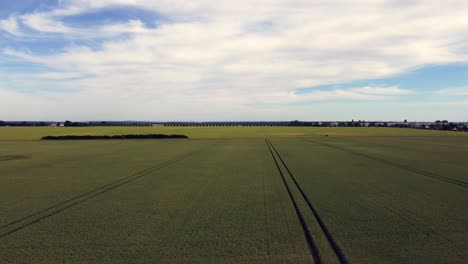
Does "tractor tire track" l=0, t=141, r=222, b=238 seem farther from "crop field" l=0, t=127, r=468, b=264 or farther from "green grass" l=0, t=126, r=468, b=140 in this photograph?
"green grass" l=0, t=126, r=468, b=140

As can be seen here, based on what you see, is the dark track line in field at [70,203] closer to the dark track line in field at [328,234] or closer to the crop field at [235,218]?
the crop field at [235,218]

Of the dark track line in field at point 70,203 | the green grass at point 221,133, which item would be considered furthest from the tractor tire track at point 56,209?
the green grass at point 221,133

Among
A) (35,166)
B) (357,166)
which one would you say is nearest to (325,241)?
(357,166)

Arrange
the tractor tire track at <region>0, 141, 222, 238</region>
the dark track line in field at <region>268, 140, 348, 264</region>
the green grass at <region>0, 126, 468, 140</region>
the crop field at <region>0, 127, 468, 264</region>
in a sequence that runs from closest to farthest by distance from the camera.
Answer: the dark track line in field at <region>268, 140, 348, 264</region>, the crop field at <region>0, 127, 468, 264</region>, the tractor tire track at <region>0, 141, 222, 238</region>, the green grass at <region>0, 126, 468, 140</region>

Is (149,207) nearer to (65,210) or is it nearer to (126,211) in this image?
(126,211)

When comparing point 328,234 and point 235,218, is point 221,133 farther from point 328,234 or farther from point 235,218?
point 328,234

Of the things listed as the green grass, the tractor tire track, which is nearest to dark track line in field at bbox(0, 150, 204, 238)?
the tractor tire track

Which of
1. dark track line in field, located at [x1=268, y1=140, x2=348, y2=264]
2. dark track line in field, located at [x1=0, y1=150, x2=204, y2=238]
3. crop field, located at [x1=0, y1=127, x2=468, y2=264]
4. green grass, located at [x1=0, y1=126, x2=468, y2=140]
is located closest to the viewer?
dark track line in field, located at [x1=268, y1=140, x2=348, y2=264]

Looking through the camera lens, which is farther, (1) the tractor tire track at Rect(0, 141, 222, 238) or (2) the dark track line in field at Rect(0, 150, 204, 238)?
(2) the dark track line in field at Rect(0, 150, 204, 238)

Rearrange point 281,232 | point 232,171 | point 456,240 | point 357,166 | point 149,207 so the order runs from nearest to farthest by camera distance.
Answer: point 456,240, point 281,232, point 149,207, point 232,171, point 357,166

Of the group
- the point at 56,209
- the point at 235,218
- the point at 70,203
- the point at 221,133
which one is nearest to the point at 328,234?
the point at 235,218

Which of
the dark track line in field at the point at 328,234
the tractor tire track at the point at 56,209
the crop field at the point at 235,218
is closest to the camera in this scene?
the dark track line in field at the point at 328,234
